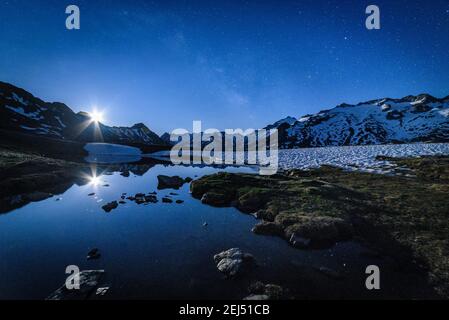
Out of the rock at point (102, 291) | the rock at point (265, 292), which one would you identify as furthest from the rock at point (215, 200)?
the rock at point (102, 291)

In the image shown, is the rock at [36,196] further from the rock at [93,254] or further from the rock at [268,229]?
the rock at [268,229]

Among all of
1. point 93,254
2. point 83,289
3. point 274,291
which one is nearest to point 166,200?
point 93,254

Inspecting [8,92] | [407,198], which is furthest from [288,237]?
[8,92]

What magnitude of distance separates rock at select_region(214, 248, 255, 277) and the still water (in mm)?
426

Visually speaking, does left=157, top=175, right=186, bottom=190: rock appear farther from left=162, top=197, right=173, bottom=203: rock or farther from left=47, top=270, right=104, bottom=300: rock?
left=47, top=270, right=104, bottom=300: rock

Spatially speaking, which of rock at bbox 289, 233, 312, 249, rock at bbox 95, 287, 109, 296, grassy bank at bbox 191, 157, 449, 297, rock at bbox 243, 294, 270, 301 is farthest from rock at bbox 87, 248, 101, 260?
rock at bbox 289, 233, 312, 249

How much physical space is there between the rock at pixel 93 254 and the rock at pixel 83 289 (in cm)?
186

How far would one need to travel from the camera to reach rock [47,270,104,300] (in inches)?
383

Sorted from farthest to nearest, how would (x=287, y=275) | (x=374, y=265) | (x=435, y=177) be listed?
(x=435, y=177) → (x=374, y=265) → (x=287, y=275)

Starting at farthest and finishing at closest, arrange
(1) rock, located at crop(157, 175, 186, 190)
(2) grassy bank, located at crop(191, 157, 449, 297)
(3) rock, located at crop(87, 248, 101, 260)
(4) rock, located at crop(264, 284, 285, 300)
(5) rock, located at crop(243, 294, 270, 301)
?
(1) rock, located at crop(157, 175, 186, 190) → (2) grassy bank, located at crop(191, 157, 449, 297) → (3) rock, located at crop(87, 248, 101, 260) → (4) rock, located at crop(264, 284, 285, 300) → (5) rock, located at crop(243, 294, 270, 301)

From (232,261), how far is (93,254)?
9.15 m

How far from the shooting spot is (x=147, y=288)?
34.4ft
